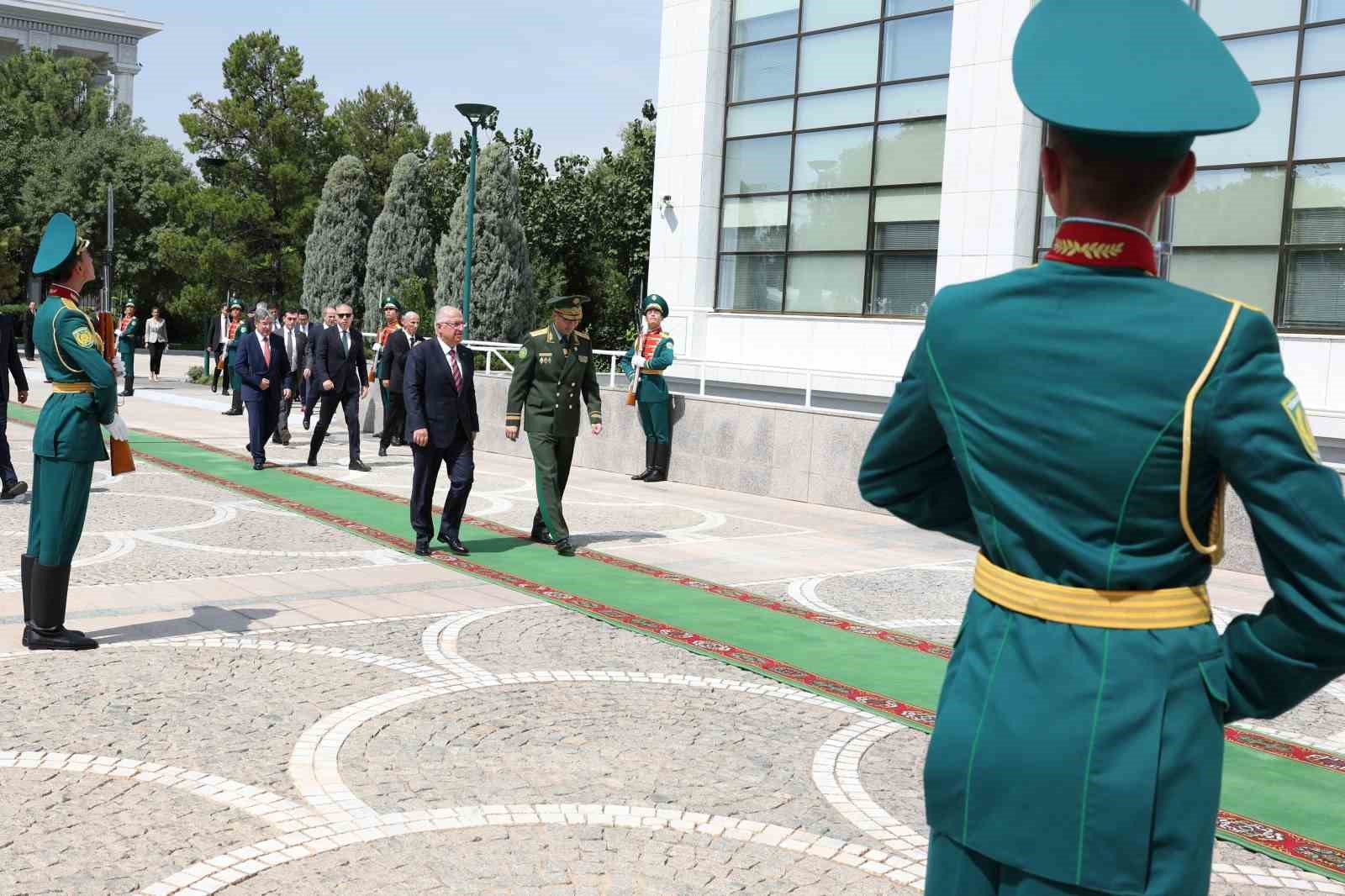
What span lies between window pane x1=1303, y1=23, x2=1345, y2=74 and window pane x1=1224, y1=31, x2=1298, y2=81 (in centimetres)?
15

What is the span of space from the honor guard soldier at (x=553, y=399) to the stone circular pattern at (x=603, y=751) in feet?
13.3

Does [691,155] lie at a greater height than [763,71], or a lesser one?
lesser

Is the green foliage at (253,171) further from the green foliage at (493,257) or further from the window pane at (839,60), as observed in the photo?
the window pane at (839,60)

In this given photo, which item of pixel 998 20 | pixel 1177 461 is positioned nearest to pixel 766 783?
pixel 1177 461

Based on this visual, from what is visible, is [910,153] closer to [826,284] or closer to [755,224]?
[826,284]

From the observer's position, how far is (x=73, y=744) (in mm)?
5211

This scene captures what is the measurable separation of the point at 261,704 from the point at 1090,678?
15.5ft

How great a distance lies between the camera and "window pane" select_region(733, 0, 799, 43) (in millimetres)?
22312

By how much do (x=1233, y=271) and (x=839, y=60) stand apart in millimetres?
7640

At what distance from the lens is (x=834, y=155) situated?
71.5 ft

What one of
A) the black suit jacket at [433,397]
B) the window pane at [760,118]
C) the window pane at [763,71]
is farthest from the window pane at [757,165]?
the black suit jacket at [433,397]

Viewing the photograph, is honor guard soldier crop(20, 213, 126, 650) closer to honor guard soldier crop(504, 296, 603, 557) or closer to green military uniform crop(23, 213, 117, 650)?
green military uniform crop(23, 213, 117, 650)

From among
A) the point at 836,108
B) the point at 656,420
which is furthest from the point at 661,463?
the point at 836,108

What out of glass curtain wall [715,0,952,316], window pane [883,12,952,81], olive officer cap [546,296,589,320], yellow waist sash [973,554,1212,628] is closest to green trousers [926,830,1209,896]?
yellow waist sash [973,554,1212,628]
